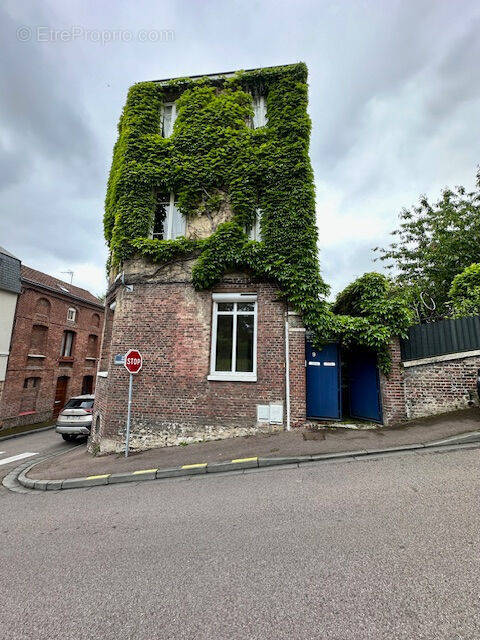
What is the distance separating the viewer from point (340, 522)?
12.0 ft

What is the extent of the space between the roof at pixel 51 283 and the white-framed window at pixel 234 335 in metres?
17.8

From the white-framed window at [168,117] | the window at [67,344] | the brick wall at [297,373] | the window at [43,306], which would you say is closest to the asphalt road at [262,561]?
the brick wall at [297,373]

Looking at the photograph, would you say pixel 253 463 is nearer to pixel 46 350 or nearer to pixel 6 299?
pixel 6 299

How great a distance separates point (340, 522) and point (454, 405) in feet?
19.1

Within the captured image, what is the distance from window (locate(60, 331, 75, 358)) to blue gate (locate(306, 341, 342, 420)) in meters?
21.6

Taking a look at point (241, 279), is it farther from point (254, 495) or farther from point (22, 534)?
point (22, 534)

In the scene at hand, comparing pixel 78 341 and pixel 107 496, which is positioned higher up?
pixel 78 341

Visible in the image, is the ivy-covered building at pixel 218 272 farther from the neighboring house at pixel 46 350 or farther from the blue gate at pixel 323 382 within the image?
the neighboring house at pixel 46 350

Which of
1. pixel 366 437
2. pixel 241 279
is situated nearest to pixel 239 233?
pixel 241 279

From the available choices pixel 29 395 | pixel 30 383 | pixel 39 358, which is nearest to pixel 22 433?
pixel 29 395

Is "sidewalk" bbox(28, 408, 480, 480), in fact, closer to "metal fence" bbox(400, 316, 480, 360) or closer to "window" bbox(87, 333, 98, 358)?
"metal fence" bbox(400, 316, 480, 360)

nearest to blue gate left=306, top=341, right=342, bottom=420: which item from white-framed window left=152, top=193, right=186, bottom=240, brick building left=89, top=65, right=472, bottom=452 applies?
brick building left=89, top=65, right=472, bottom=452

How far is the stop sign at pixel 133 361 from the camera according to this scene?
8.14 meters

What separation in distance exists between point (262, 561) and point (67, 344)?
2519cm
